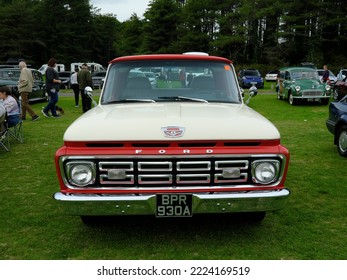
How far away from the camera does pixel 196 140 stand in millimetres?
3613

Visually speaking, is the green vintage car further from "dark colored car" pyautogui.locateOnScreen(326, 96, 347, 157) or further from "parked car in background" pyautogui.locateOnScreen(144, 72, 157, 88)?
"parked car in background" pyautogui.locateOnScreen(144, 72, 157, 88)

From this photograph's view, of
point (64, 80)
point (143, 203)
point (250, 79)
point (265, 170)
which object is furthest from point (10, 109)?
point (250, 79)

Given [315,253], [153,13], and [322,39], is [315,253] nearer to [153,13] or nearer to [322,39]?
[322,39]

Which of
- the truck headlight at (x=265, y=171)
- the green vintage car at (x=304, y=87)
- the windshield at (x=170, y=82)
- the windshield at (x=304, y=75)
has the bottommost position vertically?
the green vintage car at (x=304, y=87)

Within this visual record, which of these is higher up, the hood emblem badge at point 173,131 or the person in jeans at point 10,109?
the hood emblem badge at point 173,131

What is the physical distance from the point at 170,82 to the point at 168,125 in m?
1.55

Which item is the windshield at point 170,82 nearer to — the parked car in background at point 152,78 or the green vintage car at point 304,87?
the parked car in background at point 152,78

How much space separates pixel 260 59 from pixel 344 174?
55613 mm

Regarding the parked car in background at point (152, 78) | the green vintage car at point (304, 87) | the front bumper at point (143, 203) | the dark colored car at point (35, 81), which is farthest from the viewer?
the dark colored car at point (35, 81)

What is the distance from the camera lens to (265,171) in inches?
148

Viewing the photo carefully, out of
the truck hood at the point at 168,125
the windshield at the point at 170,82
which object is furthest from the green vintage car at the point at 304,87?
the truck hood at the point at 168,125

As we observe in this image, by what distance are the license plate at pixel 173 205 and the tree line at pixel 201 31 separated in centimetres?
5063

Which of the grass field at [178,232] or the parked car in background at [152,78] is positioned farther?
the parked car in background at [152,78]

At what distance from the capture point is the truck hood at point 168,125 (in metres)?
3.63
